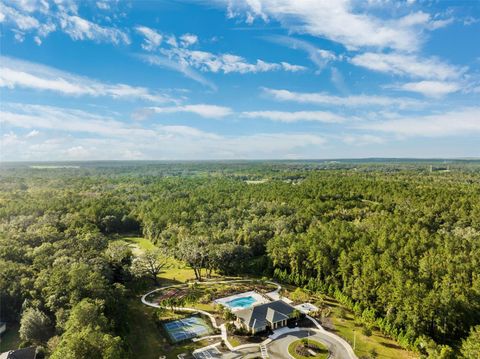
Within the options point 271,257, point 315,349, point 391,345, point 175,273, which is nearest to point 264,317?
point 315,349

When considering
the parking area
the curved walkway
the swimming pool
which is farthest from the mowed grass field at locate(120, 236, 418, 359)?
the swimming pool

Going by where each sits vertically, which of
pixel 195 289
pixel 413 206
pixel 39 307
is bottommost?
pixel 195 289

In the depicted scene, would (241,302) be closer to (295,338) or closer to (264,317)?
(264,317)

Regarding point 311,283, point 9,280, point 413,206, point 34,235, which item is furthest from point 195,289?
point 413,206

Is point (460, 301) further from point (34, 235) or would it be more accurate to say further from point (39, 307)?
point (34, 235)

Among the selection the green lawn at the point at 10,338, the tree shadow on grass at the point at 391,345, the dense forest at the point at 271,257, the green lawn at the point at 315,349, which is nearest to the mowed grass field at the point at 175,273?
the dense forest at the point at 271,257

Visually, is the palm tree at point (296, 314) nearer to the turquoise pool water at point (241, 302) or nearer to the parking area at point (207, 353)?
the turquoise pool water at point (241, 302)

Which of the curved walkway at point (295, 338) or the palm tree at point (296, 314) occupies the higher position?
the palm tree at point (296, 314)
